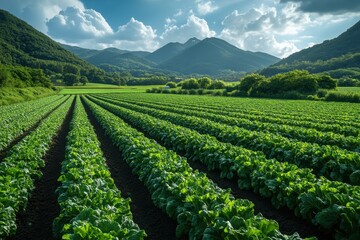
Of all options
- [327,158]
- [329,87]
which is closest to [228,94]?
[329,87]

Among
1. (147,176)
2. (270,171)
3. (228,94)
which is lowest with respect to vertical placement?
(228,94)

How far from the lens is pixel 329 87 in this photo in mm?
61438

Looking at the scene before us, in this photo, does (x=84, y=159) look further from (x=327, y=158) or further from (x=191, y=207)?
(x=327, y=158)

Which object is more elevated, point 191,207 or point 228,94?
point 191,207

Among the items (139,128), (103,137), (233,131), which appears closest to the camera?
(233,131)

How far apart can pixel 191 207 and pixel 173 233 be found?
3.78 ft

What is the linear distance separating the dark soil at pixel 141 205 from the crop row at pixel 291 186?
3.02 meters

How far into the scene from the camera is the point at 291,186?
756cm

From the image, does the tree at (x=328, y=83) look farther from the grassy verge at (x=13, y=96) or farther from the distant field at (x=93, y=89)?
the distant field at (x=93, y=89)

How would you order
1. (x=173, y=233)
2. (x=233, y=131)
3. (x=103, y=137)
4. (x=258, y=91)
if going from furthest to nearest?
(x=258, y=91)
(x=103, y=137)
(x=233, y=131)
(x=173, y=233)

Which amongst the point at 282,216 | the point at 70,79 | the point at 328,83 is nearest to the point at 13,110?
the point at 282,216

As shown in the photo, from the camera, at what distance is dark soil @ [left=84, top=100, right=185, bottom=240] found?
7.36 metres

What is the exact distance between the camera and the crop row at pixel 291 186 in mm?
6055

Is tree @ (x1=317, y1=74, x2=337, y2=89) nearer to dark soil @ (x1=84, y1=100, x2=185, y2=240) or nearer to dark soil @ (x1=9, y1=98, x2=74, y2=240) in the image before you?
dark soil @ (x1=84, y1=100, x2=185, y2=240)
